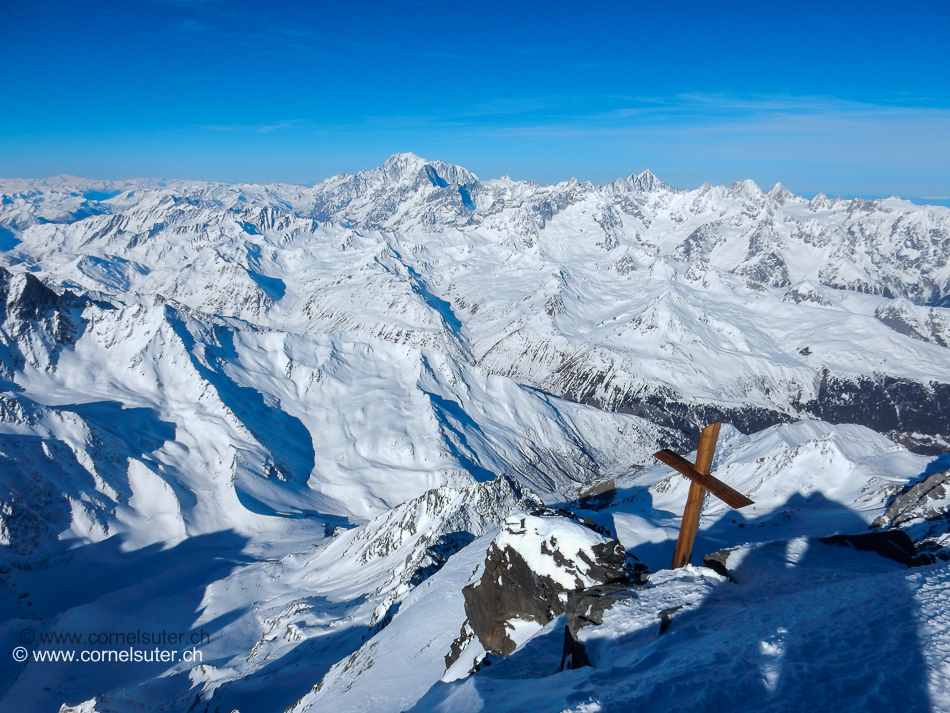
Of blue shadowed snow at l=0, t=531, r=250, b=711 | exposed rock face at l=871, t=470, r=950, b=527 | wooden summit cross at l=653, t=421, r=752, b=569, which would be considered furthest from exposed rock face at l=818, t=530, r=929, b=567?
blue shadowed snow at l=0, t=531, r=250, b=711

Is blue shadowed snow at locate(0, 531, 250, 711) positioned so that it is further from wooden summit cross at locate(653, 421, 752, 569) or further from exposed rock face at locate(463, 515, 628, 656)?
wooden summit cross at locate(653, 421, 752, 569)

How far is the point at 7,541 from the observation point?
339ft

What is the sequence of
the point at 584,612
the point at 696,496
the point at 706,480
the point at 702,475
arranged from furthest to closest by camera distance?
1. the point at 584,612
2. the point at 696,496
3. the point at 702,475
4. the point at 706,480

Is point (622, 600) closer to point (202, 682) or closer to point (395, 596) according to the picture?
point (395, 596)

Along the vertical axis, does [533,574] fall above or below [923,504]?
above

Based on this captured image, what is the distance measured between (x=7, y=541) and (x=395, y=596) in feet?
328

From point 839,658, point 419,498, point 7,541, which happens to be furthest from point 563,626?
point 7,541

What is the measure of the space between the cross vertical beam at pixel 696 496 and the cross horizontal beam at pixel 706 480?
9.5 inches

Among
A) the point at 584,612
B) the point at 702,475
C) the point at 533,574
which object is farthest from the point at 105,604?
the point at 702,475

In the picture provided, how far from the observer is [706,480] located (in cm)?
1464

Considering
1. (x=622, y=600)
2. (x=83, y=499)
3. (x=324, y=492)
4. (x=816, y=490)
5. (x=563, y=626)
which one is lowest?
(x=324, y=492)

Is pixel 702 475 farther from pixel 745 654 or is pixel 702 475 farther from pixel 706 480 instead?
pixel 745 654

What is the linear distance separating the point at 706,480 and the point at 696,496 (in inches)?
48.9

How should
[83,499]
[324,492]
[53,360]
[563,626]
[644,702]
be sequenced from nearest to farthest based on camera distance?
[644,702] < [563,626] < [83,499] < [324,492] < [53,360]
